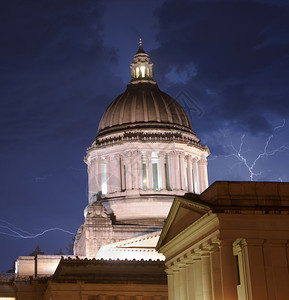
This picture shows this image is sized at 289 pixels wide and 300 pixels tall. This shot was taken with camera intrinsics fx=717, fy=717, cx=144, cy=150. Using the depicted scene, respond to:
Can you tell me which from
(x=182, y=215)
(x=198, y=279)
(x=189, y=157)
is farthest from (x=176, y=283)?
(x=189, y=157)

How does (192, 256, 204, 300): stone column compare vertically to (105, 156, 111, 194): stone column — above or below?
below

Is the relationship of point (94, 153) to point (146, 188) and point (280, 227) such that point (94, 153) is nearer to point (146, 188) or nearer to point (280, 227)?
point (146, 188)

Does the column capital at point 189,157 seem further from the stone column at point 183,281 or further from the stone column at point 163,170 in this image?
the stone column at point 183,281

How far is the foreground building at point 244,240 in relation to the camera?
1607 inches

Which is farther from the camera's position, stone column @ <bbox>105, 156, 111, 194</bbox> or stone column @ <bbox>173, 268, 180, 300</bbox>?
stone column @ <bbox>105, 156, 111, 194</bbox>

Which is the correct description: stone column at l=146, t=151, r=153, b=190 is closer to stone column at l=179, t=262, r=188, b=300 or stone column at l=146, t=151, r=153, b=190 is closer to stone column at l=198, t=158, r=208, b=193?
stone column at l=198, t=158, r=208, b=193

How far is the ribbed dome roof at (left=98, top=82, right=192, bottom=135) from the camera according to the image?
9600 cm

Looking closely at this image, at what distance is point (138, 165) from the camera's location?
9206 cm

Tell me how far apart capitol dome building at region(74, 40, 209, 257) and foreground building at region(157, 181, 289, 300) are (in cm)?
4292

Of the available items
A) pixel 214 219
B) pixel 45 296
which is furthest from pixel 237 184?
pixel 45 296

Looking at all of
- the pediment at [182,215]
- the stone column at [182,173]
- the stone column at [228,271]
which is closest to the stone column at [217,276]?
the stone column at [228,271]

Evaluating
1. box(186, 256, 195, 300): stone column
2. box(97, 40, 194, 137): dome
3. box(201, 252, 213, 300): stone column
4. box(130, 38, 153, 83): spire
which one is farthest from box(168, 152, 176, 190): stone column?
box(201, 252, 213, 300): stone column

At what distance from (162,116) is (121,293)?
3346 centimetres

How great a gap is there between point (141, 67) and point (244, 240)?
63920 millimetres
